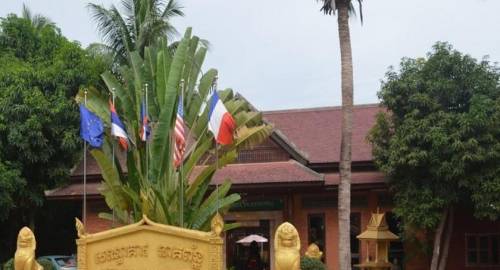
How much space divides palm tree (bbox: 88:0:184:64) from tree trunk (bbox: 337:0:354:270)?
9.29 m

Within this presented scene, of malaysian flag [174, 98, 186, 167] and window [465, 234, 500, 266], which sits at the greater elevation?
malaysian flag [174, 98, 186, 167]

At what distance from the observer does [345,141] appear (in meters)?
18.9

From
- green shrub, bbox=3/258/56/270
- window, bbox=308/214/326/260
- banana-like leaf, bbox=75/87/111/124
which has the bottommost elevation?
green shrub, bbox=3/258/56/270

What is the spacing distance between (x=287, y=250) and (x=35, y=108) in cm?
1450

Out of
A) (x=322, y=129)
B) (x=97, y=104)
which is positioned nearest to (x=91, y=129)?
(x=97, y=104)

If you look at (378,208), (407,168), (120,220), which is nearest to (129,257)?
(120,220)

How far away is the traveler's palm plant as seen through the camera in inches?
648

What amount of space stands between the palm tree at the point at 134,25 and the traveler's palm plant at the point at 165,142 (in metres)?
7.24

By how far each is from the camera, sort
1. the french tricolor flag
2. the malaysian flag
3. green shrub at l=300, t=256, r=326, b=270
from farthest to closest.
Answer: green shrub at l=300, t=256, r=326, b=270
the malaysian flag
the french tricolor flag

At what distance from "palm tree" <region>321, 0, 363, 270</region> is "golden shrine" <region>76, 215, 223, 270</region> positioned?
5993mm

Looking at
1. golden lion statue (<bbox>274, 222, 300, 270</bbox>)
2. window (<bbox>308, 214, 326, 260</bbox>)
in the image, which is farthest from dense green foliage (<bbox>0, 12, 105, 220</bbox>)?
golden lion statue (<bbox>274, 222, 300, 270</bbox>)

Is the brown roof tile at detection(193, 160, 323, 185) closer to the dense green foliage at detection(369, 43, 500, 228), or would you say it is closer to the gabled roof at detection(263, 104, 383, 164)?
the gabled roof at detection(263, 104, 383, 164)

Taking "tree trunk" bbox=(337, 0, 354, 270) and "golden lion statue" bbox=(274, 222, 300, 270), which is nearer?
"golden lion statue" bbox=(274, 222, 300, 270)

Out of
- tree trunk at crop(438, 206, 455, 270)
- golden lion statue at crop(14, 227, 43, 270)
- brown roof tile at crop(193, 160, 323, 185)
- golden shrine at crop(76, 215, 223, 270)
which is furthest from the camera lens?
brown roof tile at crop(193, 160, 323, 185)
